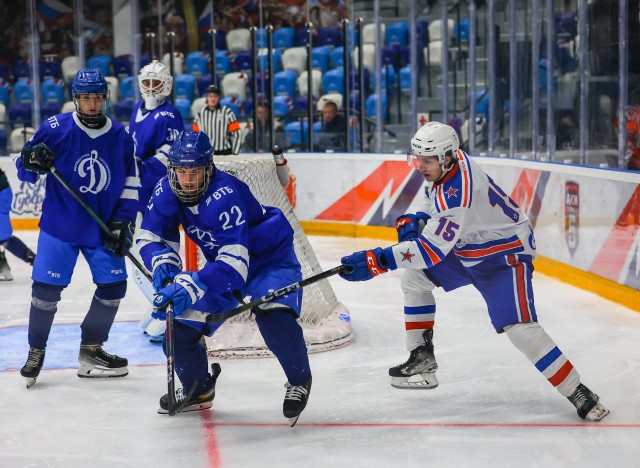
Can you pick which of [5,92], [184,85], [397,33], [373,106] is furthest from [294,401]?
[5,92]

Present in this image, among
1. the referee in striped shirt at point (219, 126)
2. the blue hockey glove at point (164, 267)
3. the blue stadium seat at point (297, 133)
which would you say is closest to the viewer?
the blue hockey glove at point (164, 267)

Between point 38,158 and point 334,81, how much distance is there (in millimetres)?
5553

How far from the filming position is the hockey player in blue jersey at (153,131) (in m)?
4.46

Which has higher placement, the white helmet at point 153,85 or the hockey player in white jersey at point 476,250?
the white helmet at point 153,85

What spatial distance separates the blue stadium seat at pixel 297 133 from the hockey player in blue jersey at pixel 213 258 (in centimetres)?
562

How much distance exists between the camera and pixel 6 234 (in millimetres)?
6238

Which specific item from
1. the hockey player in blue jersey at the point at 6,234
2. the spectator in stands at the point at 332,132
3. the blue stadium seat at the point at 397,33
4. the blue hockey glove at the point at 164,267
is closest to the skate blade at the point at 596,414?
the blue hockey glove at the point at 164,267

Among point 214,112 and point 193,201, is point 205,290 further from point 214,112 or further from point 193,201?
point 214,112

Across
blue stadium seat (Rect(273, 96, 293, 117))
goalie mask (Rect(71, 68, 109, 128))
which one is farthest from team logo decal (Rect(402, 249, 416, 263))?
blue stadium seat (Rect(273, 96, 293, 117))

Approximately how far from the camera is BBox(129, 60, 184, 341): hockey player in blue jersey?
4461mm

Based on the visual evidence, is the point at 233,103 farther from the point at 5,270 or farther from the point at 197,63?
the point at 5,270

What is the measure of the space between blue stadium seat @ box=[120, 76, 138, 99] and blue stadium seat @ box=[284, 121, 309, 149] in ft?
5.40

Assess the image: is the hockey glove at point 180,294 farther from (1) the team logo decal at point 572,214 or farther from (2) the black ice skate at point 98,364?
(1) the team logo decal at point 572,214

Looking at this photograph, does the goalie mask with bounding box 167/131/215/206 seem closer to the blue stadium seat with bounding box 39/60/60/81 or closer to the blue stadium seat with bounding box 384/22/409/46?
the blue stadium seat with bounding box 384/22/409/46
